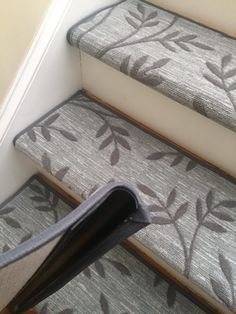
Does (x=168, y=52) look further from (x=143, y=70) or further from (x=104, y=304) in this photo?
(x=104, y=304)

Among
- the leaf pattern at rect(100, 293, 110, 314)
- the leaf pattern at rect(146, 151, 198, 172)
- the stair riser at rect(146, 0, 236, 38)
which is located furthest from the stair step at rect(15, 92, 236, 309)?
the stair riser at rect(146, 0, 236, 38)

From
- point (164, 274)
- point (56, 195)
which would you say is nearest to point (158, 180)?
point (164, 274)

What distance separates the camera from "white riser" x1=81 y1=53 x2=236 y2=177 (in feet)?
3.03

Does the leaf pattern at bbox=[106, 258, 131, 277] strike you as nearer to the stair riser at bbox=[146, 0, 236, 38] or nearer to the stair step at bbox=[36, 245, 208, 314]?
the stair step at bbox=[36, 245, 208, 314]

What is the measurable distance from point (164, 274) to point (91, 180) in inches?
14.0

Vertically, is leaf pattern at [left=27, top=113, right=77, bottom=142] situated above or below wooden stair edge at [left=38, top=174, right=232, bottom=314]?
above

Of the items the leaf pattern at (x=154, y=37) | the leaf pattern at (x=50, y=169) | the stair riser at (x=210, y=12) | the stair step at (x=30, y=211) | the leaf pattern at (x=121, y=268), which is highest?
the stair riser at (x=210, y=12)

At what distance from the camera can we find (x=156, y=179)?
0.95 meters

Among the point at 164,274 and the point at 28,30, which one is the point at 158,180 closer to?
the point at 164,274

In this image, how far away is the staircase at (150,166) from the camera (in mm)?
837

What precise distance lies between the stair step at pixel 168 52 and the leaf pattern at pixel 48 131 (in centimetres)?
23

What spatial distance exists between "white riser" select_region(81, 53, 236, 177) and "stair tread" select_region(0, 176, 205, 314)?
1.23 ft

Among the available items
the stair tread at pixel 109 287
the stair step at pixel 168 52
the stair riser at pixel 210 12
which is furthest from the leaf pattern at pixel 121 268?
the stair riser at pixel 210 12

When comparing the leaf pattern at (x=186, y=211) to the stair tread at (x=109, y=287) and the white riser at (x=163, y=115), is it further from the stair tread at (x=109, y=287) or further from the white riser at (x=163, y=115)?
the stair tread at (x=109, y=287)
